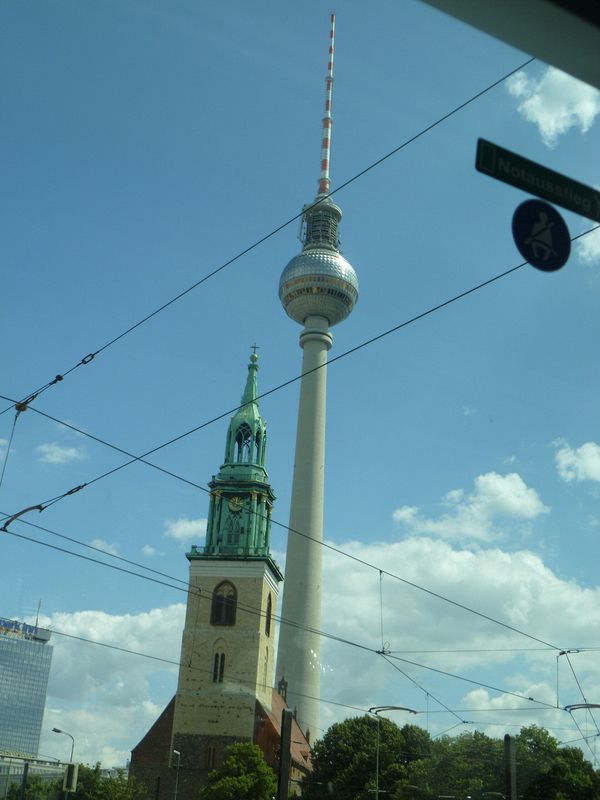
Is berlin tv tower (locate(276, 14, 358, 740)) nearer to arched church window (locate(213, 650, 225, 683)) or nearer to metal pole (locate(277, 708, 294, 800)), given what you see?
arched church window (locate(213, 650, 225, 683))

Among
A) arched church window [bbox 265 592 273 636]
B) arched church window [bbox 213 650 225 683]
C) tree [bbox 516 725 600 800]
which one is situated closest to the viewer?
tree [bbox 516 725 600 800]

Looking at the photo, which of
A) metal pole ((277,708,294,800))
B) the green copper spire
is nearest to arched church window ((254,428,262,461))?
the green copper spire

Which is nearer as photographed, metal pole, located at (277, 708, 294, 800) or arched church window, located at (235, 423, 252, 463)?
metal pole, located at (277, 708, 294, 800)

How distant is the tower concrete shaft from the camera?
8581 centimetres

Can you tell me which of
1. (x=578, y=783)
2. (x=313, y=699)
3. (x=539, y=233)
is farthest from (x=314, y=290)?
(x=539, y=233)

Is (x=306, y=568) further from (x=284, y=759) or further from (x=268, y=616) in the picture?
(x=284, y=759)

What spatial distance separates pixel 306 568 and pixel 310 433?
13987 mm

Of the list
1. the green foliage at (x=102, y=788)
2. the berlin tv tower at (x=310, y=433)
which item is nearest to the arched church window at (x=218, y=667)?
the berlin tv tower at (x=310, y=433)

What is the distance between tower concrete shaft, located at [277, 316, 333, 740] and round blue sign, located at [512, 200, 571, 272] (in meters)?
74.5

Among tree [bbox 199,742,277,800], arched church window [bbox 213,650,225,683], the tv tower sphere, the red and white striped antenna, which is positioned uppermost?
the red and white striped antenna

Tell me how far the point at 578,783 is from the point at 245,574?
37064 millimetres

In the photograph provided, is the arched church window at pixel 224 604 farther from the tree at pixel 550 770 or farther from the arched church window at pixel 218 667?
the tree at pixel 550 770

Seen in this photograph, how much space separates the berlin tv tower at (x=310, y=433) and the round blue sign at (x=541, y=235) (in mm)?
69339

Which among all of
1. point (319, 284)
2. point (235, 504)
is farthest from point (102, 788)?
point (319, 284)
